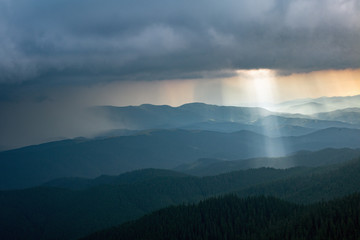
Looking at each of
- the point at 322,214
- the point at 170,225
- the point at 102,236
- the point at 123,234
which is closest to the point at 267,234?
the point at 322,214

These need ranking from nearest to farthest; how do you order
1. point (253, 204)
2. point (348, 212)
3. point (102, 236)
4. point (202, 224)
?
point (348, 212) → point (202, 224) → point (253, 204) → point (102, 236)

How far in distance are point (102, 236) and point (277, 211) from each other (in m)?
92.1

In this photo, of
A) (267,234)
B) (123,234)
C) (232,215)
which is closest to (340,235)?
(267,234)

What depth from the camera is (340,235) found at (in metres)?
108

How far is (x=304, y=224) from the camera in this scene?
411 ft

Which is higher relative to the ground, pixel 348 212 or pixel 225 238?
pixel 348 212

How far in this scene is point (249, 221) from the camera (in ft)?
493

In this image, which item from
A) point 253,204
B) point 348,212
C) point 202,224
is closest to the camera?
point 348,212

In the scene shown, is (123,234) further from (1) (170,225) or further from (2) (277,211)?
(2) (277,211)

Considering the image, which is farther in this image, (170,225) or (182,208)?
(182,208)

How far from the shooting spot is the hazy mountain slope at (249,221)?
387 ft

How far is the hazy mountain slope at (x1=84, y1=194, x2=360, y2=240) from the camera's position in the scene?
11788 cm

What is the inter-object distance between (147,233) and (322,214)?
7783 centimetres

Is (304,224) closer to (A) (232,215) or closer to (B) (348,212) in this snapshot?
(B) (348,212)
